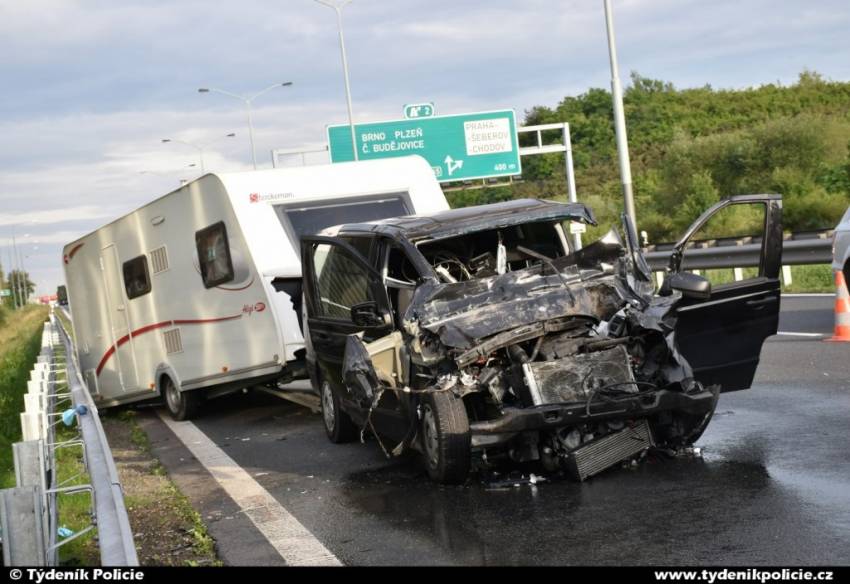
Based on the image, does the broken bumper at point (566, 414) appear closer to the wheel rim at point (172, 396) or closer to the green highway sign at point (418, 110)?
the wheel rim at point (172, 396)

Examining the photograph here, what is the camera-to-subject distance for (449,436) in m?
7.39

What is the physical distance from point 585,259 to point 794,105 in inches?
2527

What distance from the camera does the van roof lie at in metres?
8.28

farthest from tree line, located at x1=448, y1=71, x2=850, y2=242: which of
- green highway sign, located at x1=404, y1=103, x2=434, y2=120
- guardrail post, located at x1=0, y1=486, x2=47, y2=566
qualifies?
guardrail post, located at x1=0, y1=486, x2=47, y2=566

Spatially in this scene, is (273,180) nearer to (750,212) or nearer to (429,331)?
(429,331)

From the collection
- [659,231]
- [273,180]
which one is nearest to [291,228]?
[273,180]

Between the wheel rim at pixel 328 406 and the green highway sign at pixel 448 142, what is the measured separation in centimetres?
2727

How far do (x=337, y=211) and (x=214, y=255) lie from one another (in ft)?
4.51

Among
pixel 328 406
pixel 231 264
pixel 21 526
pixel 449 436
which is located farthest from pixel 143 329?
pixel 21 526

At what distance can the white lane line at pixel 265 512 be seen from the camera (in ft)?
20.5

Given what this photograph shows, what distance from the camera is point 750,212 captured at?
41031 millimetres

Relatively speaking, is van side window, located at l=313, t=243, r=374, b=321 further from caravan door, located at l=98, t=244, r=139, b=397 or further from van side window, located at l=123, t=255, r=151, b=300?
caravan door, located at l=98, t=244, r=139, b=397

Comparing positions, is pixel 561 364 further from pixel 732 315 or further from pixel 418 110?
pixel 418 110

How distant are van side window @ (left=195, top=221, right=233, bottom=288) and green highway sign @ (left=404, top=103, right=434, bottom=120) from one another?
2502 cm
